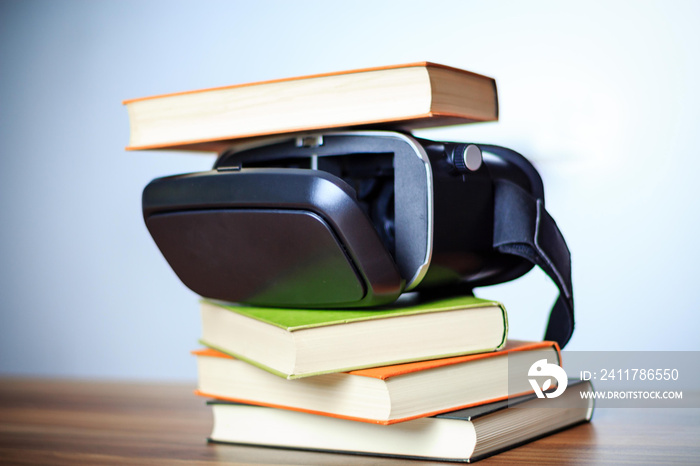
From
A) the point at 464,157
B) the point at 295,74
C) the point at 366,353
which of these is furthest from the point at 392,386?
the point at 295,74

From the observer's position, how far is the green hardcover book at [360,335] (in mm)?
542

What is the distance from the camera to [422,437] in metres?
0.56

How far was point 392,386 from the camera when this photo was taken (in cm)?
54

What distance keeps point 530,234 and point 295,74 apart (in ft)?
2.60

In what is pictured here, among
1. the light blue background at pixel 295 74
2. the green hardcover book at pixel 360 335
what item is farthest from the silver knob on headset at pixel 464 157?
the light blue background at pixel 295 74

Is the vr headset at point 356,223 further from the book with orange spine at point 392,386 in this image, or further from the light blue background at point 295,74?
the light blue background at point 295,74

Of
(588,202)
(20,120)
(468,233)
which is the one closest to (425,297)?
(468,233)

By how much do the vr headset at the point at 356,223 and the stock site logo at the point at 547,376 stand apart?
0.04 meters

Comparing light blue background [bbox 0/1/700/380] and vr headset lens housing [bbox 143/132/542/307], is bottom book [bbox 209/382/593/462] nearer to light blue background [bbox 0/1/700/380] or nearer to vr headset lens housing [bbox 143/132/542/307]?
vr headset lens housing [bbox 143/132/542/307]

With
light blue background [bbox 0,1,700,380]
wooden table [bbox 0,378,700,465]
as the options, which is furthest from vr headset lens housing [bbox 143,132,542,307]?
light blue background [bbox 0,1,700,380]

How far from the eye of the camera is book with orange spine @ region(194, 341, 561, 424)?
0.54 m

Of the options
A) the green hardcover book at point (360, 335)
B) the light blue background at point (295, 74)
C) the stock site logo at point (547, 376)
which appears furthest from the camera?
the light blue background at point (295, 74)

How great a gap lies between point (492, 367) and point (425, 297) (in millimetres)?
86

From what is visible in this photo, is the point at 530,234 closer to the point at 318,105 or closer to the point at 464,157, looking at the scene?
the point at 464,157
